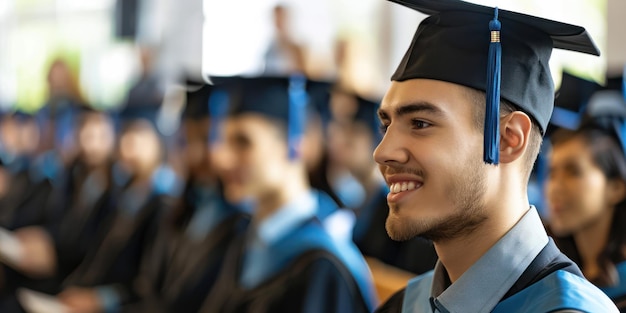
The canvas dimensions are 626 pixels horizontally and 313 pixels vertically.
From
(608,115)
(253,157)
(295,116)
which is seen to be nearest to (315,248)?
(253,157)

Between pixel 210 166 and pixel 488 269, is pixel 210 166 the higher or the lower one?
the lower one

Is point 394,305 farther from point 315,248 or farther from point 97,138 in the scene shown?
point 97,138

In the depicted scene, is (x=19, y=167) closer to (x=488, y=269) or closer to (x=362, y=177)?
(x=362, y=177)

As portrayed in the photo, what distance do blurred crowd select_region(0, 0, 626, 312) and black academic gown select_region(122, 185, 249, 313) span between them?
0.03 ft

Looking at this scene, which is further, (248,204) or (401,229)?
(248,204)

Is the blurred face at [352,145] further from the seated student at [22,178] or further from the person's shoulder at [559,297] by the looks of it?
the person's shoulder at [559,297]

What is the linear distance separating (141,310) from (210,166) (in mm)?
1005

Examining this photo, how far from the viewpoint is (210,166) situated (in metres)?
4.83

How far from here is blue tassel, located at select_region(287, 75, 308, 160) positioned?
397 cm

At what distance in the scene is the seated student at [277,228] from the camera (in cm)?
366

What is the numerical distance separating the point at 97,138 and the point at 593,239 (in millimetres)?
4890

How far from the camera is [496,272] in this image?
1775 mm

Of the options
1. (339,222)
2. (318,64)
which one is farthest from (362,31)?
(339,222)

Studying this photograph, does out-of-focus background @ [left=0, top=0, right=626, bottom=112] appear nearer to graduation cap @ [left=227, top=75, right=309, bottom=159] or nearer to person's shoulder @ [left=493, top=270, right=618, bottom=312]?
graduation cap @ [left=227, top=75, right=309, bottom=159]
